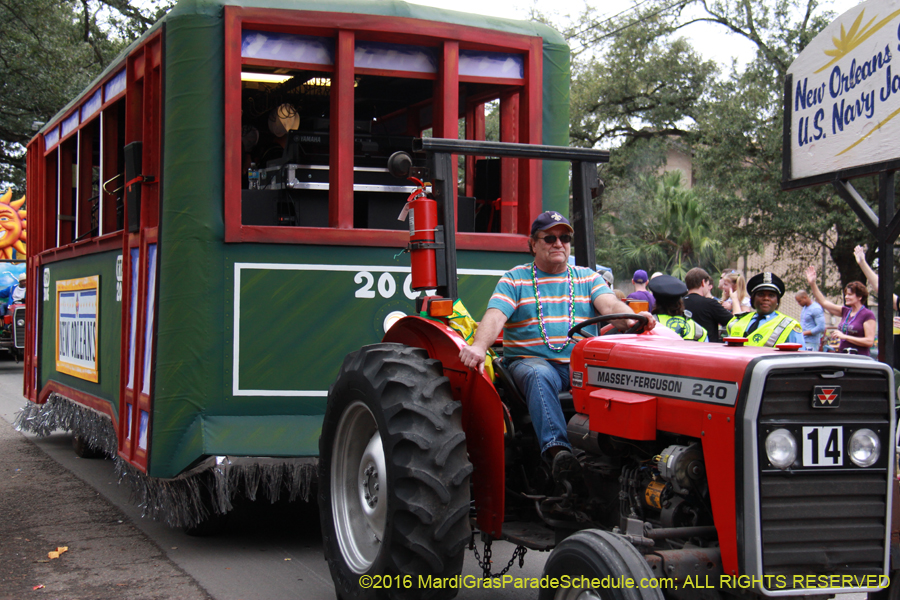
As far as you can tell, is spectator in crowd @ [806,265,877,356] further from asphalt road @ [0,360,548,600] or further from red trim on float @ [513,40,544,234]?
asphalt road @ [0,360,548,600]

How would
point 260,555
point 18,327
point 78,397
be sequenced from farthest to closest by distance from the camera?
1. point 18,327
2. point 78,397
3. point 260,555

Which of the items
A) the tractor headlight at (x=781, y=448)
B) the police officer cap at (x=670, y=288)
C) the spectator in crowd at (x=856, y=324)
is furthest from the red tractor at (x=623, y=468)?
the spectator in crowd at (x=856, y=324)

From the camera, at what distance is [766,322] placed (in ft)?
20.9

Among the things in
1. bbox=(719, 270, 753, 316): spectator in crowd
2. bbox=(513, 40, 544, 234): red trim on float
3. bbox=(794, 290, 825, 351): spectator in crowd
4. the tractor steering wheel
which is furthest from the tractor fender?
bbox=(794, 290, 825, 351): spectator in crowd

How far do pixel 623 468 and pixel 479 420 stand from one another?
78cm

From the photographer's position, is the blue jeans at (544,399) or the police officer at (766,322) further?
the police officer at (766,322)

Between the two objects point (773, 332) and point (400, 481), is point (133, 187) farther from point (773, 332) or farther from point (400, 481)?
point (773, 332)

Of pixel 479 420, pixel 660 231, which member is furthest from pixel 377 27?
pixel 660 231

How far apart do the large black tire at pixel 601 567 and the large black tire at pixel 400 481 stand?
632mm

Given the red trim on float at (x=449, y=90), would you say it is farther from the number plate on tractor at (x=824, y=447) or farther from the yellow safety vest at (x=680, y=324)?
the number plate on tractor at (x=824, y=447)

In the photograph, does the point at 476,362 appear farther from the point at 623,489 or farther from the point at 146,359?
the point at 146,359

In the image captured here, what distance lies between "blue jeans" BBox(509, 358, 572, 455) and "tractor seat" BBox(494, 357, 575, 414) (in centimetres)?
5

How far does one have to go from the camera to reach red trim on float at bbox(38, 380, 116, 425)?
6.77m

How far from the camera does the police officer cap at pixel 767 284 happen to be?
21.0 ft
